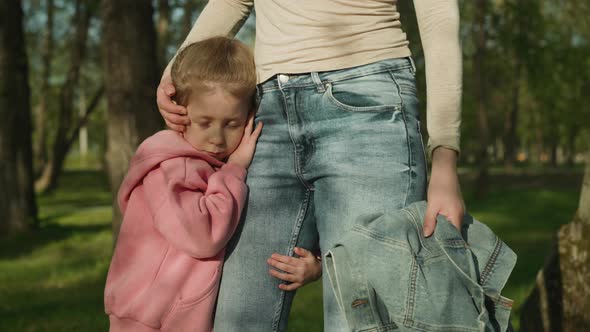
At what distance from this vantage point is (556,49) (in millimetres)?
19938

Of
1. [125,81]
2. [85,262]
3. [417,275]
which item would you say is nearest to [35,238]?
[85,262]

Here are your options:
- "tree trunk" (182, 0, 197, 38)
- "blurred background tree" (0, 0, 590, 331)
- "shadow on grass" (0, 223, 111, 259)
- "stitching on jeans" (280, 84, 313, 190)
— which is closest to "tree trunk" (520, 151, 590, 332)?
"blurred background tree" (0, 0, 590, 331)

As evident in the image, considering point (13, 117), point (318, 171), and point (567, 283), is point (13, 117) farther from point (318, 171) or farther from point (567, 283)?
point (318, 171)

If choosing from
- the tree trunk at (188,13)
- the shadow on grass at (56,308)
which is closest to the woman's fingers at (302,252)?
the shadow on grass at (56,308)

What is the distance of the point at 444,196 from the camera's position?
216 cm

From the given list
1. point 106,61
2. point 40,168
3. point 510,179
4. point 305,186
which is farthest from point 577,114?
point 305,186

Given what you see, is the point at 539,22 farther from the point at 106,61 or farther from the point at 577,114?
the point at 577,114

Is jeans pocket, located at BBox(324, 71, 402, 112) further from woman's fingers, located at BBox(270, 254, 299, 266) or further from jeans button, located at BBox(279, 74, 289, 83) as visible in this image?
woman's fingers, located at BBox(270, 254, 299, 266)

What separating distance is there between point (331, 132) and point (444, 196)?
0.39 m

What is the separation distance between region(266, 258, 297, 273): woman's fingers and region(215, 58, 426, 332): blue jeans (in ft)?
0.06

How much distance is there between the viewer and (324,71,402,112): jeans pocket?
7.39 feet

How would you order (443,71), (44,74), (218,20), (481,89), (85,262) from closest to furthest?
(443,71) < (218,20) < (85,262) < (481,89) < (44,74)

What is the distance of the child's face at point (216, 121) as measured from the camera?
2.47m

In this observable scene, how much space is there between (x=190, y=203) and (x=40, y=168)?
93.0ft
